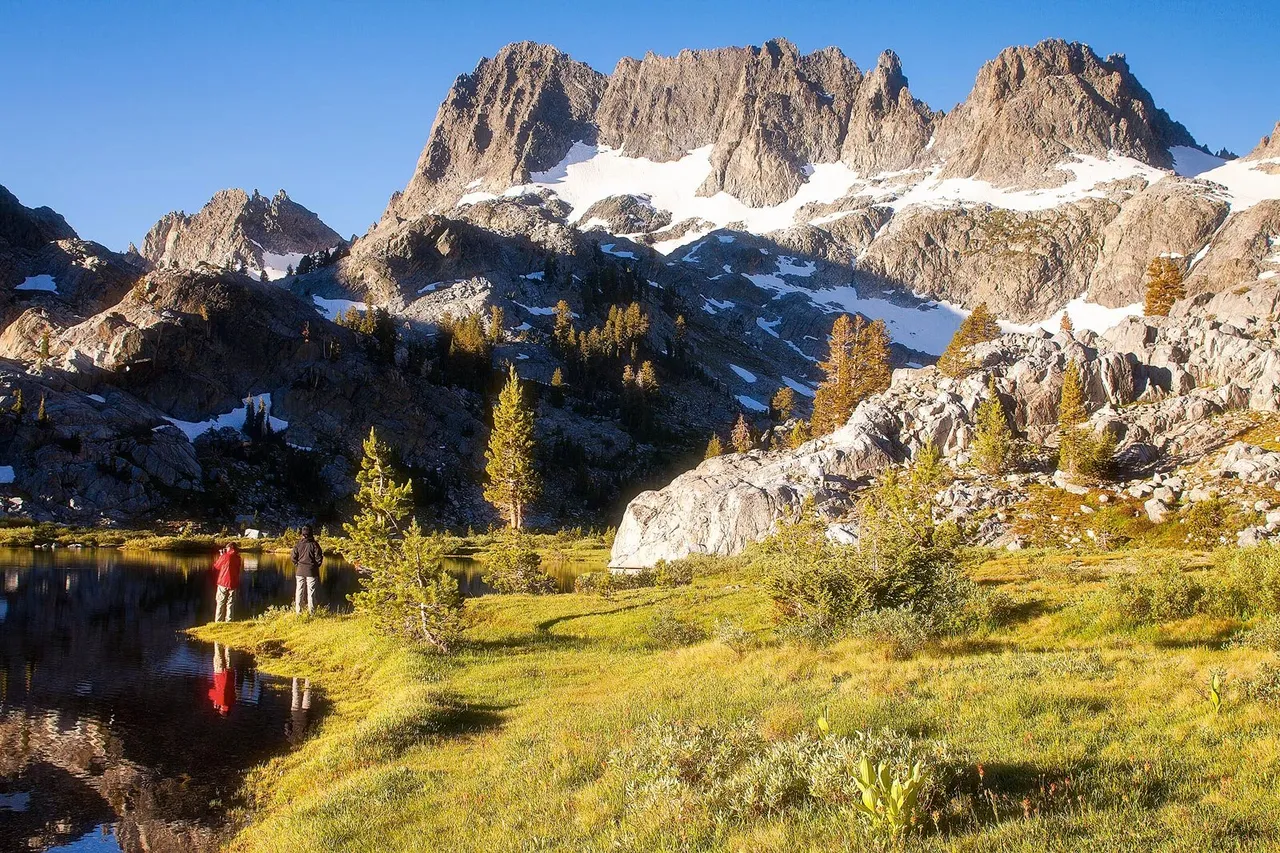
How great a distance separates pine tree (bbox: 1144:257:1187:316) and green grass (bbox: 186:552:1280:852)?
8959 cm

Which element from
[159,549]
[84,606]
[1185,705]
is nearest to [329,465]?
[159,549]

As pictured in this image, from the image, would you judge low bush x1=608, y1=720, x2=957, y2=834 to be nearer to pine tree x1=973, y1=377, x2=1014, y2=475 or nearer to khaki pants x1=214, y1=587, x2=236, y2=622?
khaki pants x1=214, y1=587, x2=236, y2=622

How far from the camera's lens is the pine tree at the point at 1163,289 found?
93500 mm

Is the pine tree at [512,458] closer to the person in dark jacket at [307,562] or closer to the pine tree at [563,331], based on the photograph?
the person in dark jacket at [307,562]

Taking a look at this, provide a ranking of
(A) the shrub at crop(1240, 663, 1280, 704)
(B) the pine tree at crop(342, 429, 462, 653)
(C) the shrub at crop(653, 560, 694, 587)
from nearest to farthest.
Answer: (A) the shrub at crop(1240, 663, 1280, 704) → (B) the pine tree at crop(342, 429, 462, 653) → (C) the shrub at crop(653, 560, 694, 587)

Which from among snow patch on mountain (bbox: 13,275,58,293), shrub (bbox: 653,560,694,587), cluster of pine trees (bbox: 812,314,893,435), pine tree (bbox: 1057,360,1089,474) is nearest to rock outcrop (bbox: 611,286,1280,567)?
pine tree (bbox: 1057,360,1089,474)

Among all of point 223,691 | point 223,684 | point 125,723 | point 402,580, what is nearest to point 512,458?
point 402,580

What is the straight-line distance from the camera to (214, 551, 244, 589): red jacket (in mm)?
29941

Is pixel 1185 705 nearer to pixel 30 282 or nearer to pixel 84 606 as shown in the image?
pixel 84 606

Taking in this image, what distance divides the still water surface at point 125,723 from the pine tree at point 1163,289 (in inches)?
4142

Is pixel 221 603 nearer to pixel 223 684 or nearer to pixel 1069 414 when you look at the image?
pixel 223 684

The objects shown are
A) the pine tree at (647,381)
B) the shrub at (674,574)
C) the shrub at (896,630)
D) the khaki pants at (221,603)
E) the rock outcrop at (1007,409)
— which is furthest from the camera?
the pine tree at (647,381)

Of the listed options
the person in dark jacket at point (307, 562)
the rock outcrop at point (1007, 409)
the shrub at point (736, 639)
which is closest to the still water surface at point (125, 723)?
the person in dark jacket at point (307, 562)

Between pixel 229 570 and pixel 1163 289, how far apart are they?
10770cm
